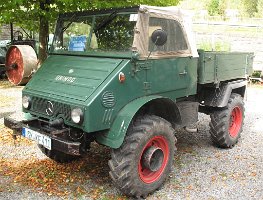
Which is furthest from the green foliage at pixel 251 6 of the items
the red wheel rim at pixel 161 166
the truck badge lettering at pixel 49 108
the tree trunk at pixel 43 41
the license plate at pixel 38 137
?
the license plate at pixel 38 137

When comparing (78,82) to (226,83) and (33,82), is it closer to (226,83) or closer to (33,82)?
(33,82)

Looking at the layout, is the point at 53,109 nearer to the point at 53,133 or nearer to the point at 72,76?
the point at 53,133

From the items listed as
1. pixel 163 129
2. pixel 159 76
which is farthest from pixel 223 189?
pixel 159 76

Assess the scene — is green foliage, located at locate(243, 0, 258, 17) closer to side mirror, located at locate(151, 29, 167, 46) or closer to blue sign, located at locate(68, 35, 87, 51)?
blue sign, located at locate(68, 35, 87, 51)

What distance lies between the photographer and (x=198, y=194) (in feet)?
15.4

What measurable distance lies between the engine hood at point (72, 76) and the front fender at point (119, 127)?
0.47 meters

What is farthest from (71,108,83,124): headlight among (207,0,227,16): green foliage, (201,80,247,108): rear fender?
(207,0,227,16): green foliage

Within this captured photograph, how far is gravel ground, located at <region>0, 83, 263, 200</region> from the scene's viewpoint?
4660 mm

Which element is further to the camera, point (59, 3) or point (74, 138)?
point (59, 3)

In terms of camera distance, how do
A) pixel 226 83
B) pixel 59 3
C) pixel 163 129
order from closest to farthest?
1. pixel 163 129
2. pixel 226 83
3. pixel 59 3

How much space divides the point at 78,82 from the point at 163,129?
126 cm

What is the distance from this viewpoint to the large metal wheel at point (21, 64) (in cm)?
886

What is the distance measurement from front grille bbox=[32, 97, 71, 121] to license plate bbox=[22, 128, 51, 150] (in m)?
0.30

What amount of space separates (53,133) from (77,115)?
0.41m
